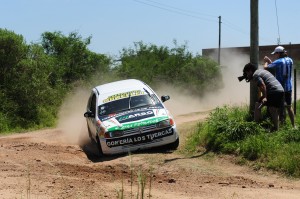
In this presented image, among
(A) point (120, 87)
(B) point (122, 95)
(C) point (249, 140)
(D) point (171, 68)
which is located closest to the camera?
(C) point (249, 140)

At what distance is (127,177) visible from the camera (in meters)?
8.82

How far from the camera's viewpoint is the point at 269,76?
10.7 m

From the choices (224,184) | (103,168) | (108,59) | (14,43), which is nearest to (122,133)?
(103,168)

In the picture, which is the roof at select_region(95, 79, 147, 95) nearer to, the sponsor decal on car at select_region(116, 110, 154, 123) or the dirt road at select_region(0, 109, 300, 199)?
the sponsor decal on car at select_region(116, 110, 154, 123)

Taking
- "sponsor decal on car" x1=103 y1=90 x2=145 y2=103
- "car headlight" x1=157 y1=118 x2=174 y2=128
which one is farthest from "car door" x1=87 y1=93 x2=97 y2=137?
"car headlight" x1=157 y1=118 x2=174 y2=128

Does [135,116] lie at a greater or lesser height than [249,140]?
greater

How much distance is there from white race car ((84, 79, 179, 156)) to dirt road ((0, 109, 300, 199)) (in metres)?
0.31

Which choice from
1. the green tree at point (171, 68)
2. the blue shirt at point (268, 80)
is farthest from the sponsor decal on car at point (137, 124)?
the green tree at point (171, 68)

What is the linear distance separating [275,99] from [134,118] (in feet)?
10.7

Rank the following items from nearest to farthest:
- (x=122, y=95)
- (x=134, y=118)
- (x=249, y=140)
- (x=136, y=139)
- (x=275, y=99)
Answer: (x=249, y=140) < (x=275, y=99) < (x=136, y=139) < (x=134, y=118) < (x=122, y=95)

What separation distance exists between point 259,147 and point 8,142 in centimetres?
794

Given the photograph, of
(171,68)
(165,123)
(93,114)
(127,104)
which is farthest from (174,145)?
(171,68)

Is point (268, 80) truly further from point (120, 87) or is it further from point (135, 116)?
point (120, 87)

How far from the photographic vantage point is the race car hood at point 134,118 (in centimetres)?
1125
